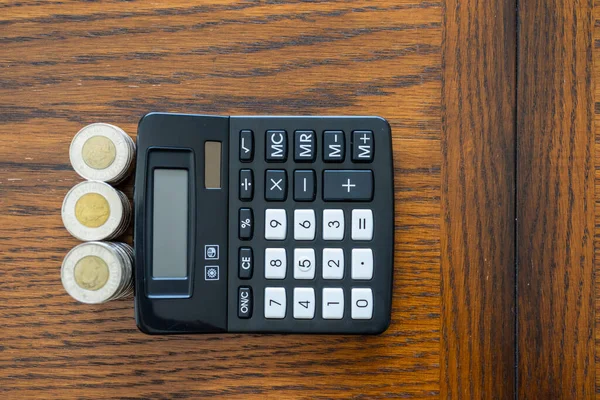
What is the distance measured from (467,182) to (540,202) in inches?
1.8

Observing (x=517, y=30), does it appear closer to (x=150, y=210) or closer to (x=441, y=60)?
(x=441, y=60)

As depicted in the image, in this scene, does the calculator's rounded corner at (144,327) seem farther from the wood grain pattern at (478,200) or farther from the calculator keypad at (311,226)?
the wood grain pattern at (478,200)

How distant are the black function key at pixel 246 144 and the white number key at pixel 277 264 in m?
0.06

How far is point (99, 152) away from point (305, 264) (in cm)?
14

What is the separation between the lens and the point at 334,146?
0.31 metres

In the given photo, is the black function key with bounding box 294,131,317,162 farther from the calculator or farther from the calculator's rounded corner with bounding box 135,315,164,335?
the calculator's rounded corner with bounding box 135,315,164,335

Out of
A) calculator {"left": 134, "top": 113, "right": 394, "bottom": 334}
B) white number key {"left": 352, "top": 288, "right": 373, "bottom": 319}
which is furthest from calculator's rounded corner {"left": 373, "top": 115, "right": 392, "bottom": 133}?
white number key {"left": 352, "top": 288, "right": 373, "bottom": 319}

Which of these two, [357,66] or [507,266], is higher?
[357,66]

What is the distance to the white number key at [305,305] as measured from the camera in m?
0.31

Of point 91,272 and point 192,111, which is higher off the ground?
point 192,111

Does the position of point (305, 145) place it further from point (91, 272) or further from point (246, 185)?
point (91, 272)

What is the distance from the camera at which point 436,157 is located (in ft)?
1.06

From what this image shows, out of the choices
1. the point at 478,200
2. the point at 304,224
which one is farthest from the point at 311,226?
the point at 478,200

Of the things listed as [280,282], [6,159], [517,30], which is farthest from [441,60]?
[6,159]
